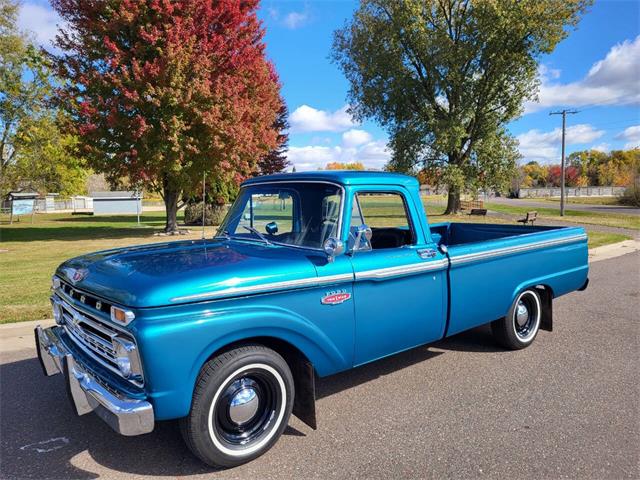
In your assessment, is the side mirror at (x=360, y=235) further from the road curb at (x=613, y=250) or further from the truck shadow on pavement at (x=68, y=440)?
the road curb at (x=613, y=250)

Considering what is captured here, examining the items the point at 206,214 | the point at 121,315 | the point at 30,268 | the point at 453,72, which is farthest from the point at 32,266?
the point at 453,72

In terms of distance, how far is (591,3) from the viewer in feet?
88.3

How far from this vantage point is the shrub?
2414 centimetres

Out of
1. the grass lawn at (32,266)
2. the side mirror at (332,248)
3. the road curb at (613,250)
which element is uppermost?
the side mirror at (332,248)

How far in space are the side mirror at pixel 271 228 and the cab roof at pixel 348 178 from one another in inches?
15.4

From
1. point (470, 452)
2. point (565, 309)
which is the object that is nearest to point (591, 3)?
point (565, 309)

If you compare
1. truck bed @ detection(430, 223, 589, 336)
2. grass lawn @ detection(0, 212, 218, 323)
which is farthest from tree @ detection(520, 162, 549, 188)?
truck bed @ detection(430, 223, 589, 336)

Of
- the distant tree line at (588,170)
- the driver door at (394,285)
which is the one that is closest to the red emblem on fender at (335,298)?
the driver door at (394,285)

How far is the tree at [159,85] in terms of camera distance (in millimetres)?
15102

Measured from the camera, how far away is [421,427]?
3324mm

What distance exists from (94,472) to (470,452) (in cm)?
238

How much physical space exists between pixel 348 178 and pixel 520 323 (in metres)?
2.87

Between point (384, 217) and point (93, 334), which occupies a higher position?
point (384, 217)

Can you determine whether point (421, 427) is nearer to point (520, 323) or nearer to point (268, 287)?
point (268, 287)
